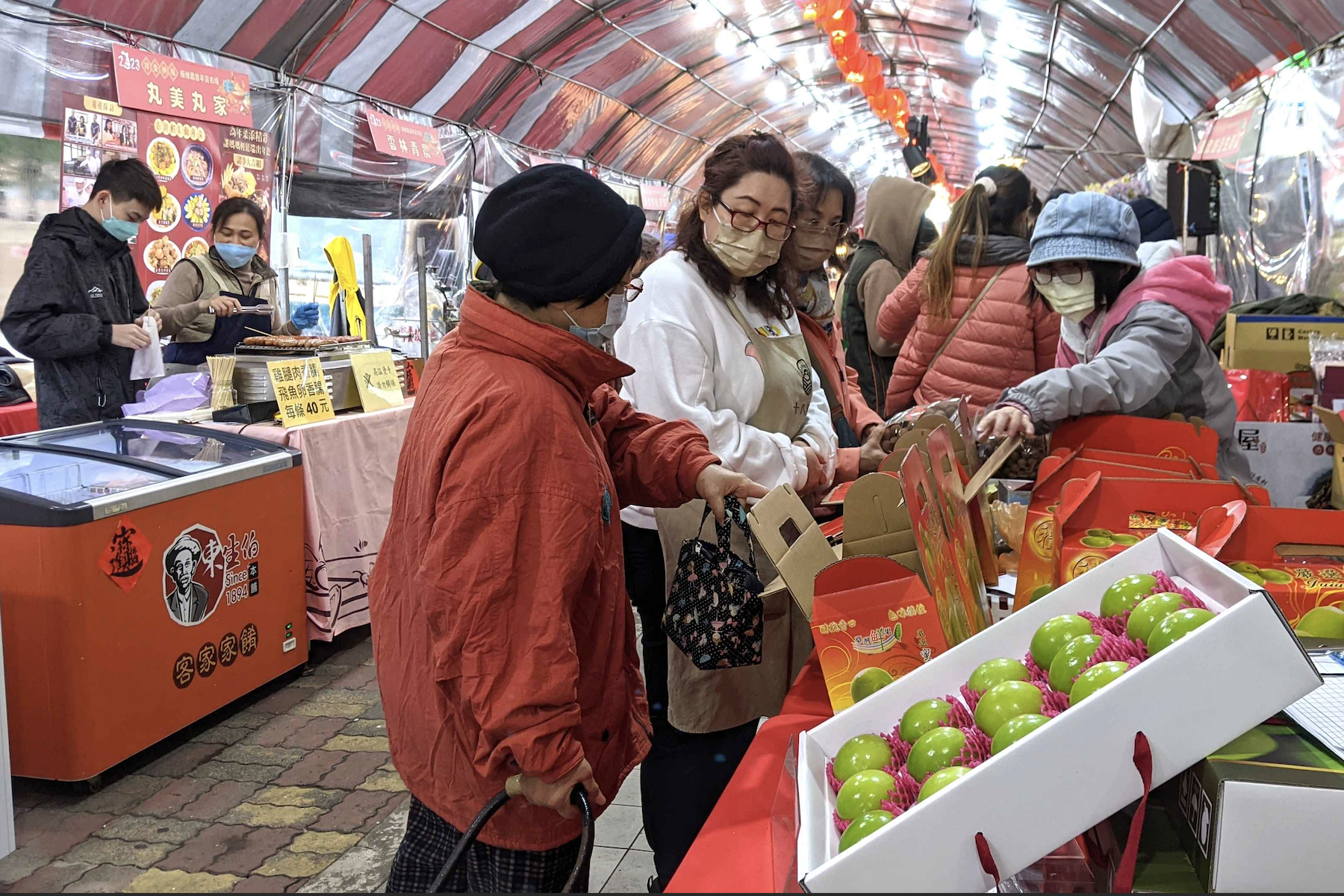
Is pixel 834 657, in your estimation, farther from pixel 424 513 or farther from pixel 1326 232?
pixel 1326 232

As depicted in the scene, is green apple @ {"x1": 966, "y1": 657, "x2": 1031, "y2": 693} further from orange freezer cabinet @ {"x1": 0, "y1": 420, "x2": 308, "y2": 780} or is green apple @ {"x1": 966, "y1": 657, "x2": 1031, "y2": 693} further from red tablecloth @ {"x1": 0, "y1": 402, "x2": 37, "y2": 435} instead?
red tablecloth @ {"x1": 0, "y1": 402, "x2": 37, "y2": 435}

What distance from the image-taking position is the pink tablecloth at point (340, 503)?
4.09 m

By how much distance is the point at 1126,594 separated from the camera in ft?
4.05

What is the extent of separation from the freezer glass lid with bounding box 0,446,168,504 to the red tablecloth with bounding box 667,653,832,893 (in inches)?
96.6

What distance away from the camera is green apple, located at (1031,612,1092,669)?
121 centimetres

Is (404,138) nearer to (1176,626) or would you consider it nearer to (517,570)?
(517,570)

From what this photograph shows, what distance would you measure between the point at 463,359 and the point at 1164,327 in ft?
6.11

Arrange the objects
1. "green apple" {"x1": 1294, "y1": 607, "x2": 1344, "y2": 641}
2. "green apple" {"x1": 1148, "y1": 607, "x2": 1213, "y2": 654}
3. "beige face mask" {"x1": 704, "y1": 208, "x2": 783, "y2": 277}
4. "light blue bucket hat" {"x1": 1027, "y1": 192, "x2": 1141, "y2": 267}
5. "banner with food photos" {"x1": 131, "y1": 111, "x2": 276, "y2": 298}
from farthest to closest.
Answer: "banner with food photos" {"x1": 131, "y1": 111, "x2": 276, "y2": 298} < "light blue bucket hat" {"x1": 1027, "y1": 192, "x2": 1141, "y2": 267} < "beige face mask" {"x1": 704, "y1": 208, "x2": 783, "y2": 277} < "green apple" {"x1": 1294, "y1": 607, "x2": 1344, "y2": 641} < "green apple" {"x1": 1148, "y1": 607, "x2": 1213, "y2": 654}

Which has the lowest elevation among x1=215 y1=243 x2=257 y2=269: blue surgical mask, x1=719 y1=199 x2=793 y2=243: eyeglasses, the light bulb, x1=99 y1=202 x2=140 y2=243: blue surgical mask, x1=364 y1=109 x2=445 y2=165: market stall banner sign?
x1=719 y1=199 x2=793 y2=243: eyeglasses

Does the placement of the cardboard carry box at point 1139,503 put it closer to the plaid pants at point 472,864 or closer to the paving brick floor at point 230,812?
the plaid pants at point 472,864

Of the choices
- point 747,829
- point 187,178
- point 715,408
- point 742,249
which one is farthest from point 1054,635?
point 187,178

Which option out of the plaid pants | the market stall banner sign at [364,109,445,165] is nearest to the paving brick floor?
the plaid pants

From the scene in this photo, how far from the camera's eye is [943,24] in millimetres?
12820

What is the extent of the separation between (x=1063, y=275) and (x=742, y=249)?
3.38ft
